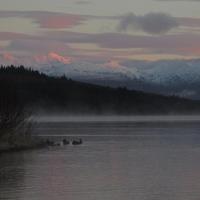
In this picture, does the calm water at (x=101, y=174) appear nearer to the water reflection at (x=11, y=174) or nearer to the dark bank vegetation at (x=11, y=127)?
the water reflection at (x=11, y=174)

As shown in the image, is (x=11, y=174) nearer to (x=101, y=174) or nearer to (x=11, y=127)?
(x=101, y=174)

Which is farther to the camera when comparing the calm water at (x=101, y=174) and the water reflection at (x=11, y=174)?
the water reflection at (x=11, y=174)

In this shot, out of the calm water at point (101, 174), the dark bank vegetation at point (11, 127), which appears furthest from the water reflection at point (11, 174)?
the dark bank vegetation at point (11, 127)

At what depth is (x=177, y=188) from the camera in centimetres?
3906

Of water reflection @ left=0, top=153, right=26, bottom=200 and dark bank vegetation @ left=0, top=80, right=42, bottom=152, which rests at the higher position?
dark bank vegetation @ left=0, top=80, right=42, bottom=152

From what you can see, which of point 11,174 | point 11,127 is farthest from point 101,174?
point 11,127

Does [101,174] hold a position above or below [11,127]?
below

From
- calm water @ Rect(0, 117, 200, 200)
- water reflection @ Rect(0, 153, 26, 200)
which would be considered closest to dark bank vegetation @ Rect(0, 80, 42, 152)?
calm water @ Rect(0, 117, 200, 200)

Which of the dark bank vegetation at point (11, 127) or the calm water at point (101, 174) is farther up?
the dark bank vegetation at point (11, 127)

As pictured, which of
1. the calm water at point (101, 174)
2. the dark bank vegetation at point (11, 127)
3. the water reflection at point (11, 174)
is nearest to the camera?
the calm water at point (101, 174)

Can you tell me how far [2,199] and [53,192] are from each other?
116 inches

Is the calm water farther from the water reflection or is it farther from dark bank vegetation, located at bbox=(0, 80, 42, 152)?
dark bank vegetation, located at bbox=(0, 80, 42, 152)

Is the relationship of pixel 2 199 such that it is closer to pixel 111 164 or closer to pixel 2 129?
pixel 111 164

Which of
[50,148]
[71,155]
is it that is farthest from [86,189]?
[50,148]
